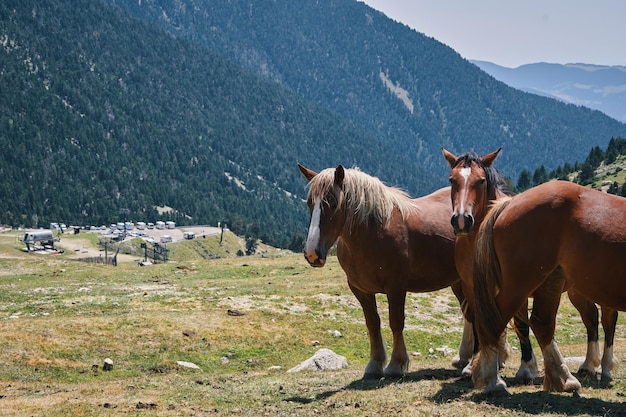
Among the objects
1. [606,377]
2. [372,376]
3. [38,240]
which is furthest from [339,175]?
[38,240]

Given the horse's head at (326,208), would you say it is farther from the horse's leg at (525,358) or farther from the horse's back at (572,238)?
the horse's leg at (525,358)

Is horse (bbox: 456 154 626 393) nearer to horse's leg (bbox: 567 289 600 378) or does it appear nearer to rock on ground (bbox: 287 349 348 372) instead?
horse's leg (bbox: 567 289 600 378)

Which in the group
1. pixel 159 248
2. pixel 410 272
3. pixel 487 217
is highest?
pixel 487 217

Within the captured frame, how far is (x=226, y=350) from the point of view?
1944cm

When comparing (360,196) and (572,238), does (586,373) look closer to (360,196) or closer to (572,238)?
(572,238)

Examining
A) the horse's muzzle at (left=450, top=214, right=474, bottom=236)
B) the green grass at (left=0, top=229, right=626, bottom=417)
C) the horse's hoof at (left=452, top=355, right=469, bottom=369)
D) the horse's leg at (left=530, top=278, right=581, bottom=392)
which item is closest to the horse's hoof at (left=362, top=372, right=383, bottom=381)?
the green grass at (left=0, top=229, right=626, bottom=417)

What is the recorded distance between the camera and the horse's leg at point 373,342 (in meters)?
12.1

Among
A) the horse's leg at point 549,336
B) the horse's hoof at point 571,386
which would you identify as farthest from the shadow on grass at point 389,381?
the horse's hoof at point 571,386

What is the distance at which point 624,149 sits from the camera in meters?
148

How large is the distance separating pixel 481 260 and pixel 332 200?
2.79 meters

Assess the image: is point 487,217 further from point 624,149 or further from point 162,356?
point 624,149

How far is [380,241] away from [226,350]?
9.51m

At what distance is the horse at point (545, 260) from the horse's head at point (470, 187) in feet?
0.23

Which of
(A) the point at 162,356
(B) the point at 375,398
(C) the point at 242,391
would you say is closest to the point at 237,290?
(A) the point at 162,356
